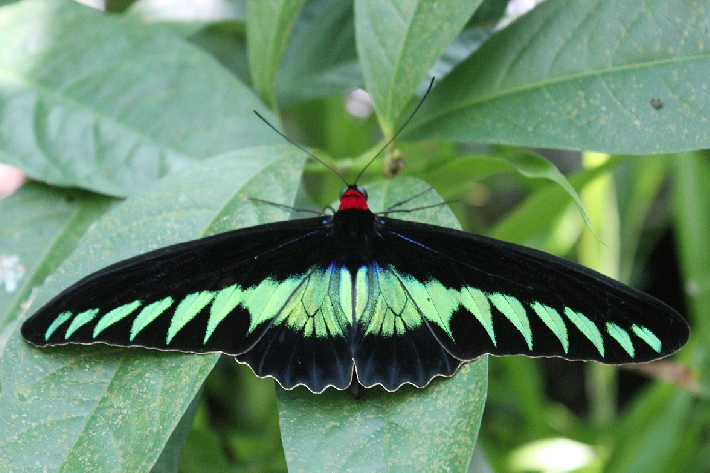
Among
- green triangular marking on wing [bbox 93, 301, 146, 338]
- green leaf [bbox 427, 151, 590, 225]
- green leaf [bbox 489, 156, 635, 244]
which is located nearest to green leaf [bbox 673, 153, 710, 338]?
green leaf [bbox 489, 156, 635, 244]

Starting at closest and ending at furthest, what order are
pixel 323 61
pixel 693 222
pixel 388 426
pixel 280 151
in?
1. pixel 388 426
2. pixel 280 151
3. pixel 323 61
4. pixel 693 222

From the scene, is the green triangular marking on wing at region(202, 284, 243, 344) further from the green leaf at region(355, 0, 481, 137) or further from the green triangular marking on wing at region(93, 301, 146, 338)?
the green leaf at region(355, 0, 481, 137)

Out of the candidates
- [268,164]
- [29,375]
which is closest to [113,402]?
[29,375]

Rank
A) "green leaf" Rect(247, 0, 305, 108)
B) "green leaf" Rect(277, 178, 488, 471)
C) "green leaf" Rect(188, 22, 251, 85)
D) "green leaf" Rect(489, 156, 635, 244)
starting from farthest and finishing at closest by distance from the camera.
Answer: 1. "green leaf" Rect(188, 22, 251, 85)
2. "green leaf" Rect(489, 156, 635, 244)
3. "green leaf" Rect(247, 0, 305, 108)
4. "green leaf" Rect(277, 178, 488, 471)

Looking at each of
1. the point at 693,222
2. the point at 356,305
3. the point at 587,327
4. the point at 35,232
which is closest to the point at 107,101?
the point at 35,232

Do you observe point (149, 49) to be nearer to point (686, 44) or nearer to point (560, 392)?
point (686, 44)

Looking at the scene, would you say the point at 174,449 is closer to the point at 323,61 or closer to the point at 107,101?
the point at 107,101
